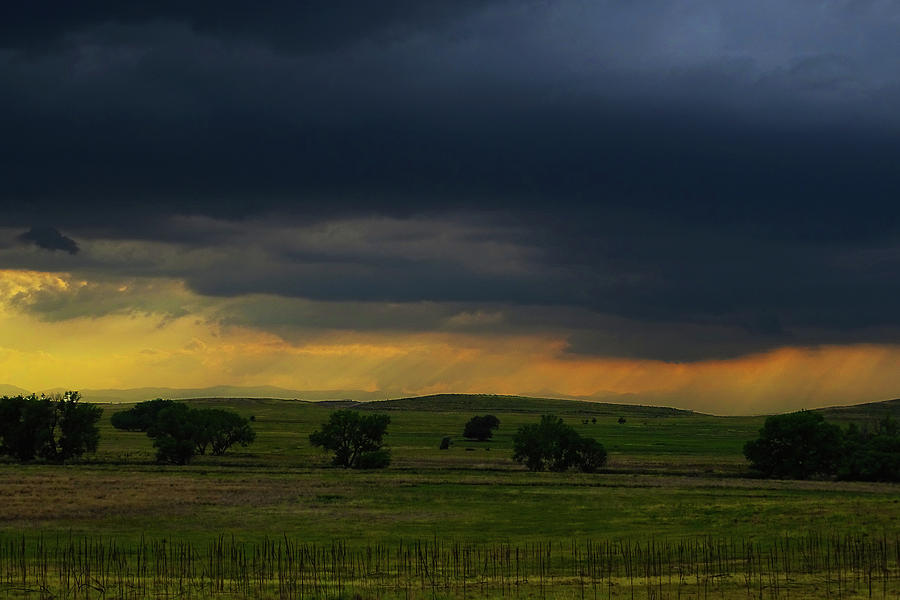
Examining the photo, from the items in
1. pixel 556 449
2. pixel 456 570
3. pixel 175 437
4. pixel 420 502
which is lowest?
pixel 420 502

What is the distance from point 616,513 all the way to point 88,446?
8881 cm

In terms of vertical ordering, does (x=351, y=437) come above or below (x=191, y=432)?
Result: below

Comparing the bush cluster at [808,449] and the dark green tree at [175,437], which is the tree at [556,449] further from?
the dark green tree at [175,437]

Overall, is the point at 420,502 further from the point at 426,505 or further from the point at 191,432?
the point at 191,432

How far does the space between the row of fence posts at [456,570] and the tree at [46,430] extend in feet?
263

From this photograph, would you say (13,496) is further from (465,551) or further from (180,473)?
(465,551)

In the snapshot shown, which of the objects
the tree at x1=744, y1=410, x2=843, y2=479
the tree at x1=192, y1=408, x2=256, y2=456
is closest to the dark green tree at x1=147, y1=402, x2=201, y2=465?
the tree at x1=192, y1=408, x2=256, y2=456

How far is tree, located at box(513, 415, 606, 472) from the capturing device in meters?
126

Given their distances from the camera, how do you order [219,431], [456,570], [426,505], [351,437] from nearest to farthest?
[456,570], [426,505], [351,437], [219,431]

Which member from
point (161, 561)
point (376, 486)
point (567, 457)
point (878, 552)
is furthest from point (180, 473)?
point (878, 552)

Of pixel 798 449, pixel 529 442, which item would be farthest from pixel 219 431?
pixel 798 449

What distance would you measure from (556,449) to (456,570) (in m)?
84.5

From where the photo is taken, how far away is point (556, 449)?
12825 cm

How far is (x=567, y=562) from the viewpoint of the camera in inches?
1992
